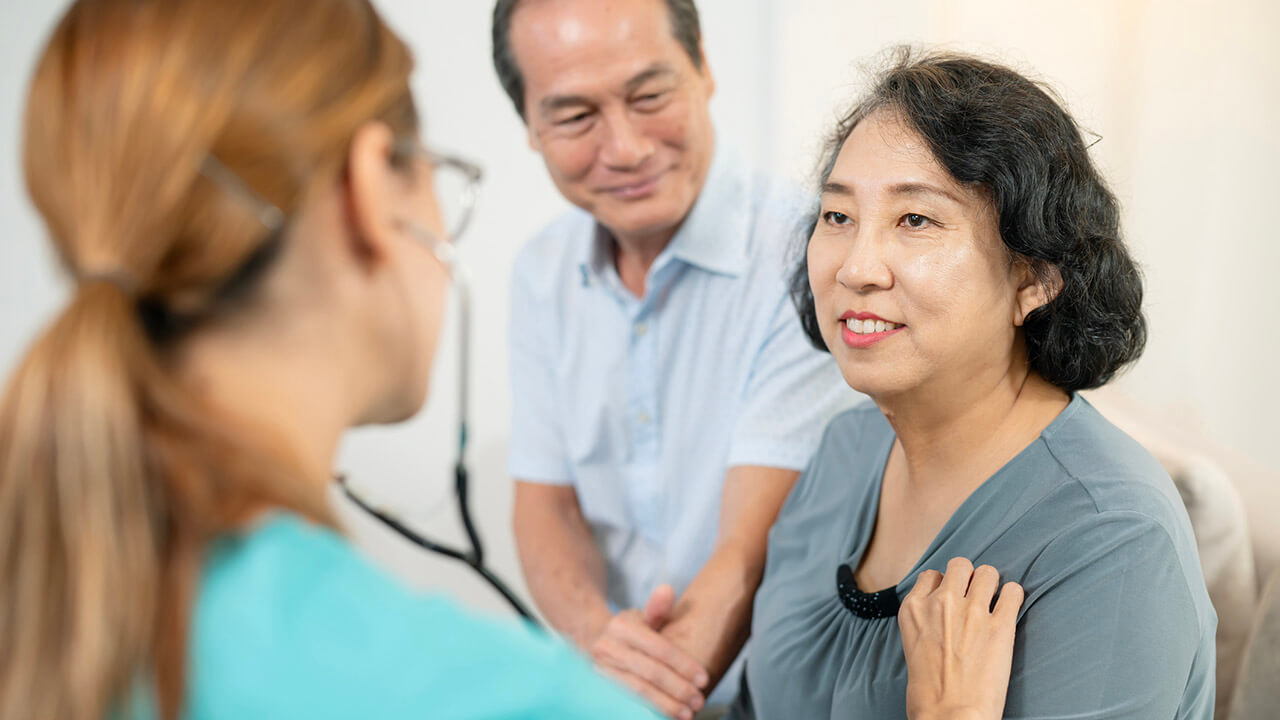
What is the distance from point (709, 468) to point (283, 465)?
110 centimetres

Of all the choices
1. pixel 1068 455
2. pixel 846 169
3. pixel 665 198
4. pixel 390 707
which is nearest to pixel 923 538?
pixel 1068 455

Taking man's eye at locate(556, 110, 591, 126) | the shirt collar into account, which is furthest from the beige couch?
man's eye at locate(556, 110, 591, 126)

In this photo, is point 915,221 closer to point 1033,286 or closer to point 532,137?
point 1033,286

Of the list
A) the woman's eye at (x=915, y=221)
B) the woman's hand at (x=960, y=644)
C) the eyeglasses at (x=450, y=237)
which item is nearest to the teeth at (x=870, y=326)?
the woman's eye at (x=915, y=221)

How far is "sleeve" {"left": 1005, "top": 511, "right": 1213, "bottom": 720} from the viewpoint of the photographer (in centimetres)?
96

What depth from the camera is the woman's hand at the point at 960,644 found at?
972 mm

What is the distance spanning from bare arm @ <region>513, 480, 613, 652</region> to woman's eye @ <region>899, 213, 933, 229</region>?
81cm

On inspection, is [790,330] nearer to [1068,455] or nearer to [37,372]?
[1068,455]

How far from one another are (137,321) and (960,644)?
0.81 metres

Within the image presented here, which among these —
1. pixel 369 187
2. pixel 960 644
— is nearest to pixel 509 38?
pixel 369 187

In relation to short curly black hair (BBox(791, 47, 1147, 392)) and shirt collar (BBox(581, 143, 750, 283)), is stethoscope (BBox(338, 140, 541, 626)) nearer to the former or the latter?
short curly black hair (BBox(791, 47, 1147, 392))

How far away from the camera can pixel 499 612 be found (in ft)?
10.0

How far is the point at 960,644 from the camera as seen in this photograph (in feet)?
3.31

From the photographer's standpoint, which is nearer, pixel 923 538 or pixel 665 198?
pixel 923 538
